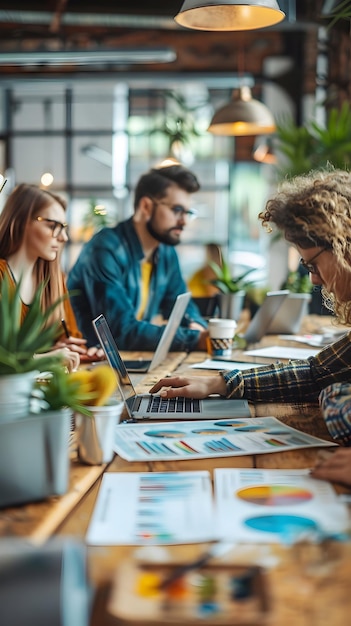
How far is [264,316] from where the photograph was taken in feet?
11.0

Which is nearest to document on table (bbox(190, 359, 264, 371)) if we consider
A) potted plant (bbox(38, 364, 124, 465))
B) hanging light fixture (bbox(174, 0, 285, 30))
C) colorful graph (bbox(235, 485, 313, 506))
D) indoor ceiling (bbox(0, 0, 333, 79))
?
hanging light fixture (bbox(174, 0, 285, 30))

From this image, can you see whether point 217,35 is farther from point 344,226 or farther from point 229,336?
point 344,226

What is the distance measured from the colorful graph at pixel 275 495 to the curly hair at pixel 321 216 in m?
0.78

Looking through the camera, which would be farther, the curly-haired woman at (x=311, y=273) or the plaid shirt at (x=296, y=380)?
the plaid shirt at (x=296, y=380)

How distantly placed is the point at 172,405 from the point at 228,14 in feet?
4.53

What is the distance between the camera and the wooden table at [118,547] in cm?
91

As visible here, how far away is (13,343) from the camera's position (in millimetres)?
1223

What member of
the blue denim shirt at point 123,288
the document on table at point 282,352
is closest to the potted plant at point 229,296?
the blue denim shirt at point 123,288

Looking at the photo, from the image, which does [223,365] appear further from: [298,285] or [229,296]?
[298,285]

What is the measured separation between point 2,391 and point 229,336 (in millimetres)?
1949

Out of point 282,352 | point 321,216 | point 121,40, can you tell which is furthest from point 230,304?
point 121,40

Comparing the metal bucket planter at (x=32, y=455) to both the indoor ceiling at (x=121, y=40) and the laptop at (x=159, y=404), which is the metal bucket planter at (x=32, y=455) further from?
the indoor ceiling at (x=121, y=40)

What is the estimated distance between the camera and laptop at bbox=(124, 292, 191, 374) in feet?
8.86

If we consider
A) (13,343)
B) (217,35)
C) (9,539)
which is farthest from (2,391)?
(217,35)
